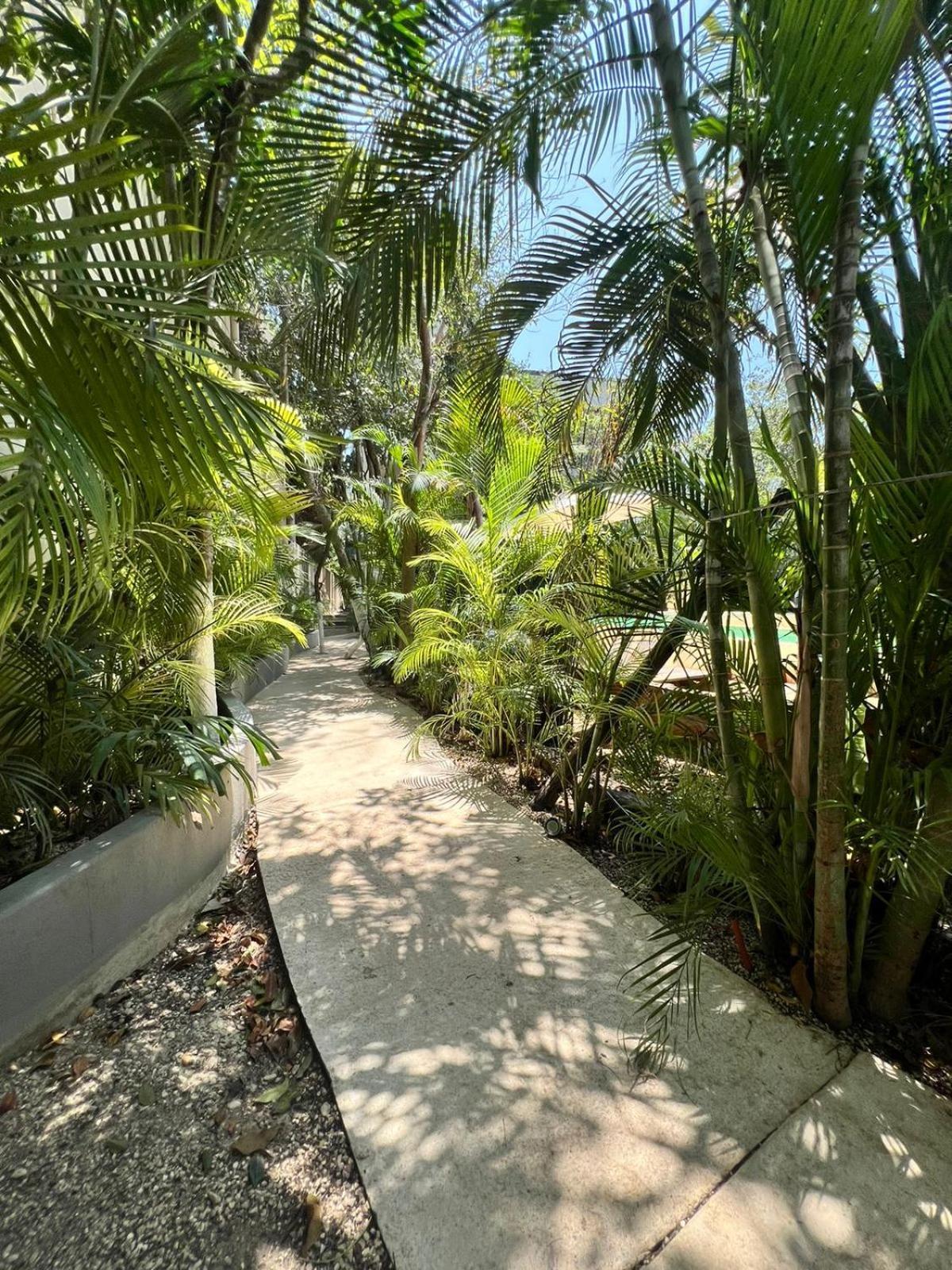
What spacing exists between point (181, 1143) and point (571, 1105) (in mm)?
921

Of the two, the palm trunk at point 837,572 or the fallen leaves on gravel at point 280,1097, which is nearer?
the palm trunk at point 837,572

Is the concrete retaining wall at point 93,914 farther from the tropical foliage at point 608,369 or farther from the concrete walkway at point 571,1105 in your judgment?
the concrete walkway at point 571,1105

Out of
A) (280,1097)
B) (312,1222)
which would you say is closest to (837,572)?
(312,1222)

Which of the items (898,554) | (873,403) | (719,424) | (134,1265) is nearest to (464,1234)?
(134,1265)

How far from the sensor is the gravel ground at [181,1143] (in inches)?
43.3

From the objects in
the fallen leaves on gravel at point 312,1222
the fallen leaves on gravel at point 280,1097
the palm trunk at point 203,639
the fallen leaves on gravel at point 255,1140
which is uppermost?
the palm trunk at point 203,639

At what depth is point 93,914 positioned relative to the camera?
173 cm

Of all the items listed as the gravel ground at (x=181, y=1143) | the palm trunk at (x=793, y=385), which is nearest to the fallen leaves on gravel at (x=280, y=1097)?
the gravel ground at (x=181, y=1143)

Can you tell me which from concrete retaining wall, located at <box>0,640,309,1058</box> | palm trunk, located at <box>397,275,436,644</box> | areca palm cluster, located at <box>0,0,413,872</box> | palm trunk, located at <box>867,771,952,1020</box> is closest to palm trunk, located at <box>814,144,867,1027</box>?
palm trunk, located at <box>867,771,952,1020</box>

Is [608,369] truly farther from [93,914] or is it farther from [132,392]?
[93,914]

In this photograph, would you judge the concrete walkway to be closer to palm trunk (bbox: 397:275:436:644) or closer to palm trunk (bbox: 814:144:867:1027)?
palm trunk (bbox: 814:144:867:1027)

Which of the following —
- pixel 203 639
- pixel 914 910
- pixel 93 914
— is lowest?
pixel 93 914

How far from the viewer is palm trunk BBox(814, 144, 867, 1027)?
1196mm

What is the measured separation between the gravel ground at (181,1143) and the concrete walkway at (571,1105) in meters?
0.09
